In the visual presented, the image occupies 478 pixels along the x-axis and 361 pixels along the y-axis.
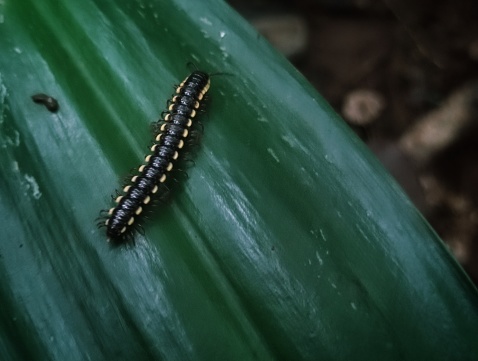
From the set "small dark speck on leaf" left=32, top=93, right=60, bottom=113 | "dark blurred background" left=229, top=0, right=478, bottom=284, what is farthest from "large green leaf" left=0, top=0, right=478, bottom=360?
"dark blurred background" left=229, top=0, right=478, bottom=284

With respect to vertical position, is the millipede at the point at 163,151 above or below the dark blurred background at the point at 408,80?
below

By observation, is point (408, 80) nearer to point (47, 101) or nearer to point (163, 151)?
point (163, 151)

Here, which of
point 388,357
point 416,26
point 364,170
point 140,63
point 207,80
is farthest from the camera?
point 416,26

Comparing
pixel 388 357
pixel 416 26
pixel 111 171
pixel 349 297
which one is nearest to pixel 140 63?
pixel 111 171

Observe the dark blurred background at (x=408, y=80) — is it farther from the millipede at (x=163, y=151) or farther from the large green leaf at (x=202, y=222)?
the millipede at (x=163, y=151)

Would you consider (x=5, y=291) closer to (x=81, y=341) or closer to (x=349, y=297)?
(x=81, y=341)

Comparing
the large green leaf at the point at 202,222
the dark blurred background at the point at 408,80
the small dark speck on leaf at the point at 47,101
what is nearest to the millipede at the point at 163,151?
the large green leaf at the point at 202,222

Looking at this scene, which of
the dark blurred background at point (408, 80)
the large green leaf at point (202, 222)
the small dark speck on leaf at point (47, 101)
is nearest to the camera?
the large green leaf at point (202, 222)

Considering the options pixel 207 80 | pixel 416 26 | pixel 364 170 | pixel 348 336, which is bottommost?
pixel 348 336
